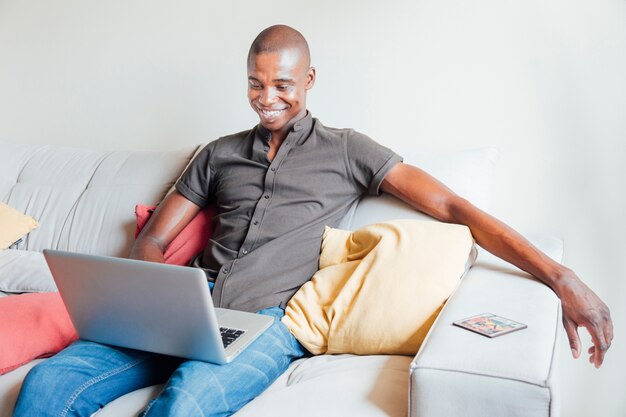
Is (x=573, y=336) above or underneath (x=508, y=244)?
underneath

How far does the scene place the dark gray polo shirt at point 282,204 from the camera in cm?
161

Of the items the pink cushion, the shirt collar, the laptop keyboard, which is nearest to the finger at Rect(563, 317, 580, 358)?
the laptop keyboard

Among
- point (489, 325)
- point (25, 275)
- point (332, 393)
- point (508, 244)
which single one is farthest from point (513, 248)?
point (25, 275)

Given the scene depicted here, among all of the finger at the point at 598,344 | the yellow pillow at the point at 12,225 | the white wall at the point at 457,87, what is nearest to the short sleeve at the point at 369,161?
the white wall at the point at 457,87

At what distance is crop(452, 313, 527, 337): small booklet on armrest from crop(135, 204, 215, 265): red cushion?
929 millimetres

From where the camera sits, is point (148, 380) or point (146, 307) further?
point (148, 380)

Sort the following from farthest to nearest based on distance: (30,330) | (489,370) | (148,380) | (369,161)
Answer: (369,161) < (30,330) < (148,380) < (489,370)

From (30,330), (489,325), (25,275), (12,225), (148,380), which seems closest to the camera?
(489,325)

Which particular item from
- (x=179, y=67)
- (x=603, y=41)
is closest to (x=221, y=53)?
(x=179, y=67)

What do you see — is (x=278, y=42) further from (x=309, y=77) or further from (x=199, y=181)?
(x=199, y=181)

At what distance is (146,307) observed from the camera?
3.87 ft

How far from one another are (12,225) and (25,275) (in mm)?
315

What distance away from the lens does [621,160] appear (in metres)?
1.82

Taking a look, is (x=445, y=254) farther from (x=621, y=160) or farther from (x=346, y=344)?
(x=621, y=160)
